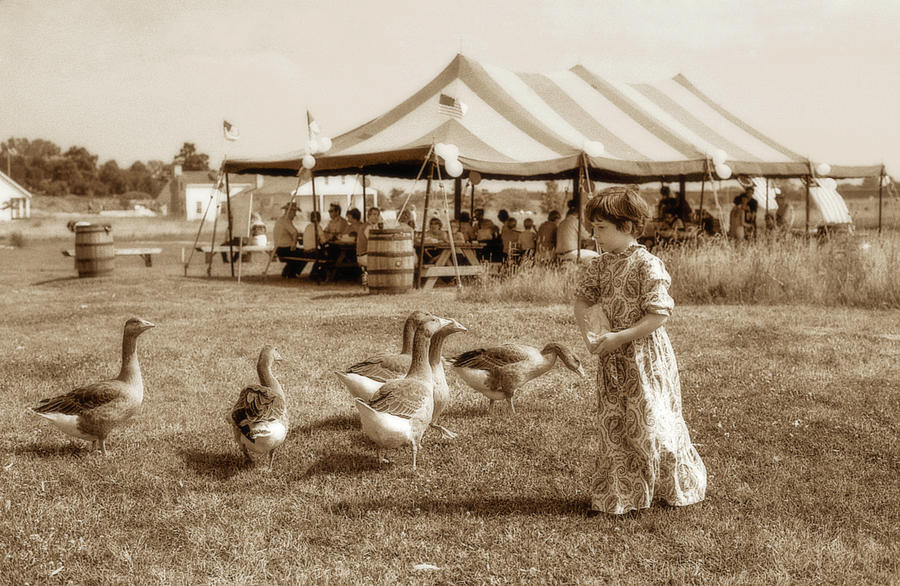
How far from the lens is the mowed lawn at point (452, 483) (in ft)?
13.6

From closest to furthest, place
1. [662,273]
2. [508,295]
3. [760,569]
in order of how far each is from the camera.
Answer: [760,569], [662,273], [508,295]

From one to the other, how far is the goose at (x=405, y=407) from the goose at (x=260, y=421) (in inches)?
20.4

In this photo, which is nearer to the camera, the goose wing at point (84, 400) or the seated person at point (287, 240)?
the goose wing at point (84, 400)

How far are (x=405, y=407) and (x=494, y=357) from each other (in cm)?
146

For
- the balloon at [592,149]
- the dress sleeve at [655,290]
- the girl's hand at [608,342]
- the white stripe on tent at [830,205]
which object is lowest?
the girl's hand at [608,342]

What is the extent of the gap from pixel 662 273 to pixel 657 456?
3.15ft

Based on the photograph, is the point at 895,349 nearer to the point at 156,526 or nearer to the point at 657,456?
the point at 657,456

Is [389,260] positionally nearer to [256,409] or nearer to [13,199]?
[256,409]

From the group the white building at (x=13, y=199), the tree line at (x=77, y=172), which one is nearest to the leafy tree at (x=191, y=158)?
the tree line at (x=77, y=172)

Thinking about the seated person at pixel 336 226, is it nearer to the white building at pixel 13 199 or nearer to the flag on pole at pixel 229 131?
the flag on pole at pixel 229 131

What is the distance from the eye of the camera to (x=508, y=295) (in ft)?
43.4

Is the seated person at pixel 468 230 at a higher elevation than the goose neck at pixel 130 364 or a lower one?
higher

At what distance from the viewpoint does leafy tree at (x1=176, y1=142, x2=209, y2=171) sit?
133 m

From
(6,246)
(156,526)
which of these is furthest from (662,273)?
(6,246)
